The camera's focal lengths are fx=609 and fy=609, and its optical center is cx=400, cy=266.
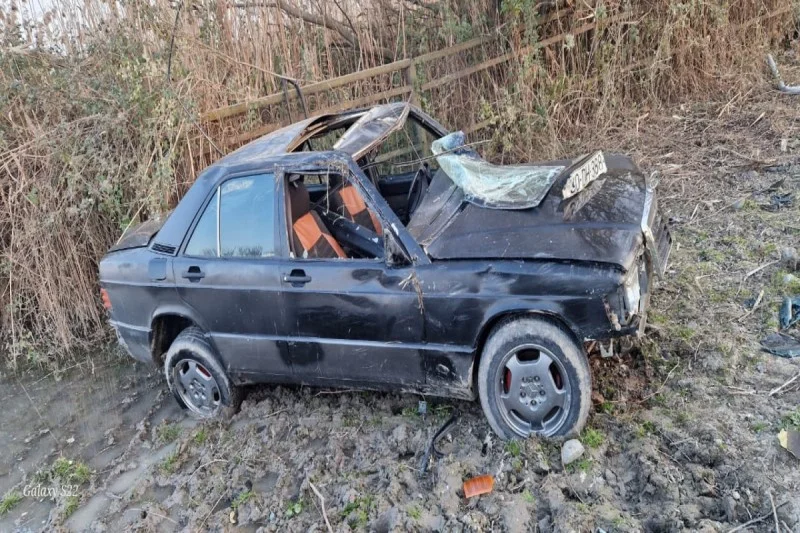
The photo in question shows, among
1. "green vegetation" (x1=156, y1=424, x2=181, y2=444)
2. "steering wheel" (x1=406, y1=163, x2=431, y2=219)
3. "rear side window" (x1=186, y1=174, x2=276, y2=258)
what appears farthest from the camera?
"steering wheel" (x1=406, y1=163, x2=431, y2=219)

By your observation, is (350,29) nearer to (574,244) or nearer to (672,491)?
(574,244)

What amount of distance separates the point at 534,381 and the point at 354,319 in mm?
1085

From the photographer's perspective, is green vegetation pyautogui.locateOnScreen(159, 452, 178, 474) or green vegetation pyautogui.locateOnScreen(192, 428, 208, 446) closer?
green vegetation pyautogui.locateOnScreen(159, 452, 178, 474)

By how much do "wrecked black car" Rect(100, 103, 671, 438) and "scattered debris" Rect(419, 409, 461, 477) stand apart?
27cm

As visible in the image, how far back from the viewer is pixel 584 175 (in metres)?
3.61

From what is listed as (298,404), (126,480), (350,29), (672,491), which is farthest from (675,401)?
(350,29)

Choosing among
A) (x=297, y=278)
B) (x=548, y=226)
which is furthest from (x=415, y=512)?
(x=548, y=226)

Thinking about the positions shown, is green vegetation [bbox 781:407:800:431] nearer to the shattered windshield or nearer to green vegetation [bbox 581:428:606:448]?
green vegetation [bbox 581:428:606:448]

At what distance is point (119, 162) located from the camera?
6062mm

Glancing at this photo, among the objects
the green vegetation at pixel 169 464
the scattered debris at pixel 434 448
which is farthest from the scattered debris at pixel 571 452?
the green vegetation at pixel 169 464

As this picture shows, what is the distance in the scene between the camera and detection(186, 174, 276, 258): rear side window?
149 inches

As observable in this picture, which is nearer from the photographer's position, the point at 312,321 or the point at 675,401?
the point at 675,401

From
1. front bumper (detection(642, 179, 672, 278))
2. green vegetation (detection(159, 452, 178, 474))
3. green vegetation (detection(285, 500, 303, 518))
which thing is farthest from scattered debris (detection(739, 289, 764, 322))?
green vegetation (detection(159, 452, 178, 474))

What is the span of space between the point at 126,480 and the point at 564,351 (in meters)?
2.94
